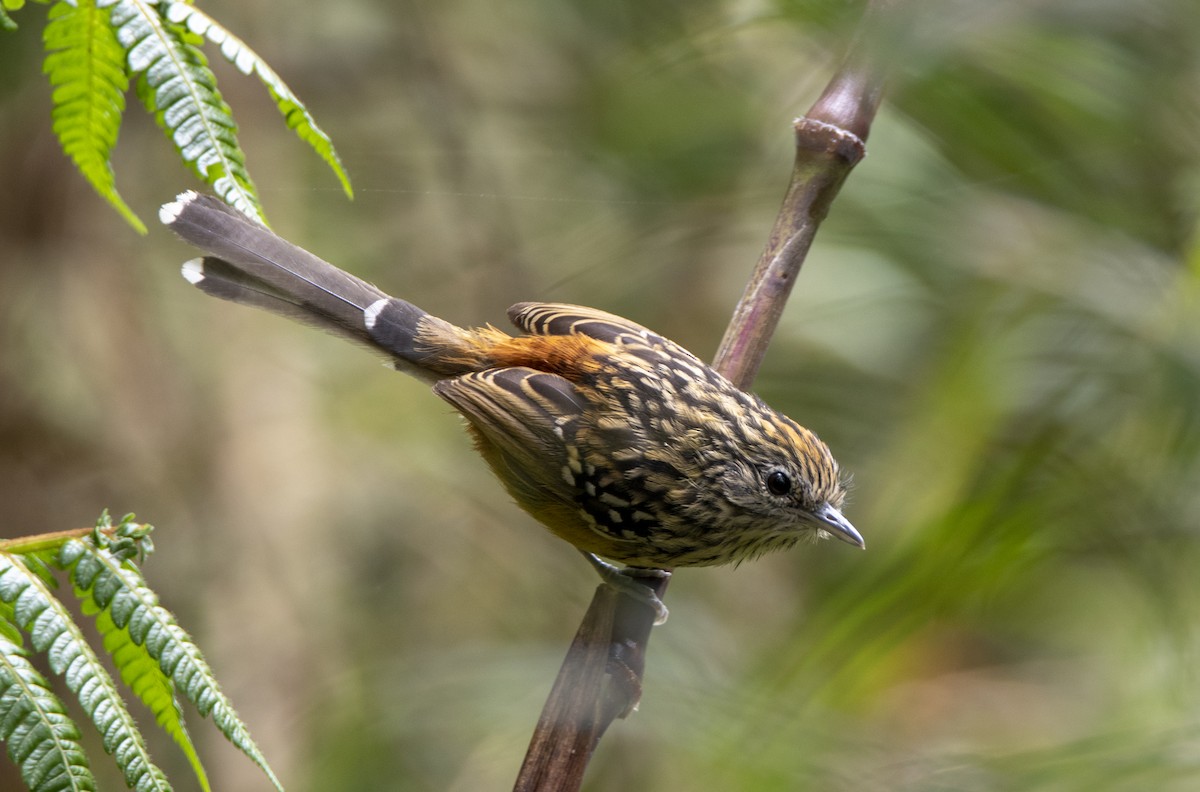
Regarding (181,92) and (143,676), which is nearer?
(143,676)

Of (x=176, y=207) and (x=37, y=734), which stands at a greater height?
(x=176, y=207)

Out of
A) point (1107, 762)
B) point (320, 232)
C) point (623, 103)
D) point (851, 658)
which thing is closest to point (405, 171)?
point (320, 232)

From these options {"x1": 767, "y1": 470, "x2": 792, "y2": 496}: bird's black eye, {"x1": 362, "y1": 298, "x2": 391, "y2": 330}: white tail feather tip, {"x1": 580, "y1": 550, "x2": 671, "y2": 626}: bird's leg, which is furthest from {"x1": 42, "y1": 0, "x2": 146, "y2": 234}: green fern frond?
{"x1": 767, "y1": 470, "x2": 792, "y2": 496}: bird's black eye

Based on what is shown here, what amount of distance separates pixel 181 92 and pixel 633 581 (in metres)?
1.76

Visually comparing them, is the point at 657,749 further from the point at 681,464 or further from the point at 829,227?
the point at 829,227

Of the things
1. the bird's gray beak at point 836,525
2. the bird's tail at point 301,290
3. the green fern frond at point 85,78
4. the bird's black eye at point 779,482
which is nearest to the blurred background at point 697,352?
the bird's gray beak at point 836,525

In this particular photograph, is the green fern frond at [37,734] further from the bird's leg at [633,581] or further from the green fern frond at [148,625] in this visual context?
the bird's leg at [633,581]

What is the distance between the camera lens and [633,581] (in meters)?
3.17

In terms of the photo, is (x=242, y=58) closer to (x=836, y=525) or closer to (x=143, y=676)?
(x=143, y=676)

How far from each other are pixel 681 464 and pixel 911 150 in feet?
5.71

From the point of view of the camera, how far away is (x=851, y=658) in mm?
2758

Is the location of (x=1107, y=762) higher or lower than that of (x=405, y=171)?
lower

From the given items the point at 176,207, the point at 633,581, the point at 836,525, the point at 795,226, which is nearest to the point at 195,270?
the point at 176,207

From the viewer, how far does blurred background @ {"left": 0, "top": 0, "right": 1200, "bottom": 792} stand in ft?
9.84
